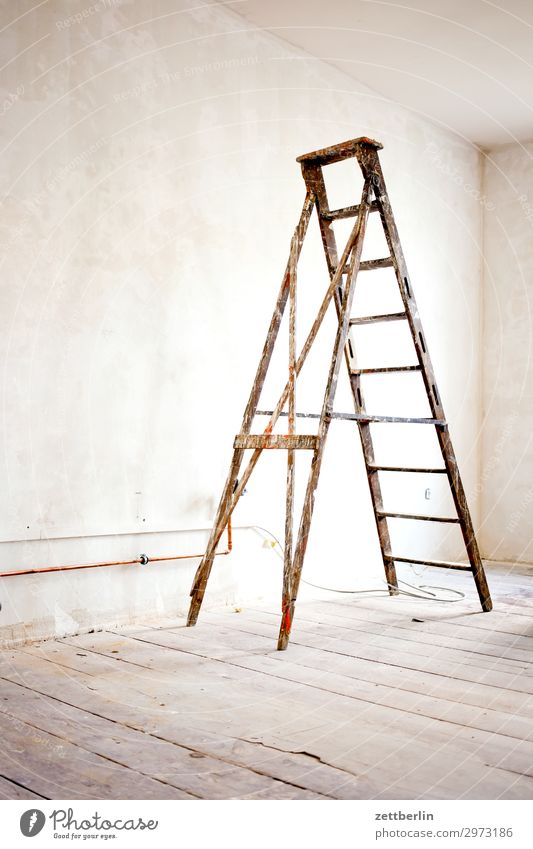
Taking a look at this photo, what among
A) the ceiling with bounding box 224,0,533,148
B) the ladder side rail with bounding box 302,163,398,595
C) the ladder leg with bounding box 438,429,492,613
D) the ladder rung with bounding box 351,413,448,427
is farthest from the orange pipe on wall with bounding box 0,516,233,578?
the ceiling with bounding box 224,0,533,148

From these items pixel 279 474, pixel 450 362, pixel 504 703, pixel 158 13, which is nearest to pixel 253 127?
pixel 158 13

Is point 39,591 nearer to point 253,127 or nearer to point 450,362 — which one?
point 253,127

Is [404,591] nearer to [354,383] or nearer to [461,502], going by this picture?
[461,502]

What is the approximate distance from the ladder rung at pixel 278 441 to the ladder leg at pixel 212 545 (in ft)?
0.21

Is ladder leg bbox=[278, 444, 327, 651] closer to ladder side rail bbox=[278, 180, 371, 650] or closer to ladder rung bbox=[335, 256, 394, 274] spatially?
ladder side rail bbox=[278, 180, 371, 650]

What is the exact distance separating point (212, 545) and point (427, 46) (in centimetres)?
286

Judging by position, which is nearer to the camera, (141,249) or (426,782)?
(426,782)

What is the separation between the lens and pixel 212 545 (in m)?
3.25

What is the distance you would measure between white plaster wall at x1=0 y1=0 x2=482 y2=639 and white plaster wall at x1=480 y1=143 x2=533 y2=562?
1446 millimetres

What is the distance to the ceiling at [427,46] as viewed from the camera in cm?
386

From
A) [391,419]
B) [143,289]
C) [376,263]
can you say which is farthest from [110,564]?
[376,263]

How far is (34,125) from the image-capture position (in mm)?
3043

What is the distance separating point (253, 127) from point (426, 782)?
3163mm

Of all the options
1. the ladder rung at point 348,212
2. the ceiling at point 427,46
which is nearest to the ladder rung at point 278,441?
the ladder rung at point 348,212
